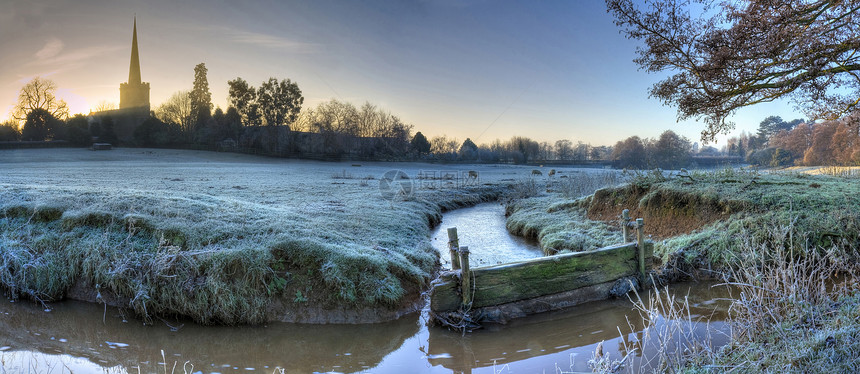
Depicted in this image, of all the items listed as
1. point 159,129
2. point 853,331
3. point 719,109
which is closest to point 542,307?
point 853,331

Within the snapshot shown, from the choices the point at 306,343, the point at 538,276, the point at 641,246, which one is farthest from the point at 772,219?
the point at 306,343

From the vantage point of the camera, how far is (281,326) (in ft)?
27.2

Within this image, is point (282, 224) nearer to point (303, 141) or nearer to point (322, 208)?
point (322, 208)

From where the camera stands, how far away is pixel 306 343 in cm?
768

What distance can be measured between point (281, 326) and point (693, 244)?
10.5 m

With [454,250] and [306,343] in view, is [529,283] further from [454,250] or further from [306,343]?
[306,343]

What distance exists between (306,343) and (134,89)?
270 ft

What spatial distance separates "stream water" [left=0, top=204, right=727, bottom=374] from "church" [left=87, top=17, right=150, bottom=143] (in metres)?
62.9

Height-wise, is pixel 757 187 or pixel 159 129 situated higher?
pixel 159 129

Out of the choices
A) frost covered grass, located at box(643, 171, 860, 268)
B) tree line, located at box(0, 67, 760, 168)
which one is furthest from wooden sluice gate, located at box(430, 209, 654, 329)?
tree line, located at box(0, 67, 760, 168)

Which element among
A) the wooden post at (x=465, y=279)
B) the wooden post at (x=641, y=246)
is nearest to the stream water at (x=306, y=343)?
the wooden post at (x=465, y=279)

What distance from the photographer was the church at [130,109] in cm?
5997

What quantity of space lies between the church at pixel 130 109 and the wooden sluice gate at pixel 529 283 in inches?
2628

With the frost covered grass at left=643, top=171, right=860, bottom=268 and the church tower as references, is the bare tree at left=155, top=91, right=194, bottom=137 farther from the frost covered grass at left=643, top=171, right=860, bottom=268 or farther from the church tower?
the frost covered grass at left=643, top=171, right=860, bottom=268
